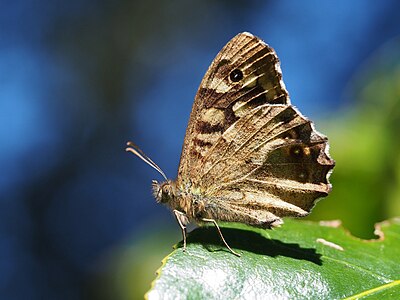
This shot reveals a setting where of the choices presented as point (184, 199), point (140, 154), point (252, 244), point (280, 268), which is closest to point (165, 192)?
point (184, 199)

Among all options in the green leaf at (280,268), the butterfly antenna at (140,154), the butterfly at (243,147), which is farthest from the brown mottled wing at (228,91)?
the green leaf at (280,268)

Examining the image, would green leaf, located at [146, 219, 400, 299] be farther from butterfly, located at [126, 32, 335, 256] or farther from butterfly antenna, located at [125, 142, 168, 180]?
butterfly antenna, located at [125, 142, 168, 180]

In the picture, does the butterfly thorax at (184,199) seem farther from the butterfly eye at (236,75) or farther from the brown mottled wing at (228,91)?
the butterfly eye at (236,75)

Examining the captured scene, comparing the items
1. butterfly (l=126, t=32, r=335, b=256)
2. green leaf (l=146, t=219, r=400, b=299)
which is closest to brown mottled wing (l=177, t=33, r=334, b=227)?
butterfly (l=126, t=32, r=335, b=256)

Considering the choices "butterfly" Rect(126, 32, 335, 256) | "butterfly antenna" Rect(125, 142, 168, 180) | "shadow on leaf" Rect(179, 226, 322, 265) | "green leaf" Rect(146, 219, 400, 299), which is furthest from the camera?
"butterfly antenna" Rect(125, 142, 168, 180)

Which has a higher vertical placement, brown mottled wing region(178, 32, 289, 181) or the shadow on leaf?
brown mottled wing region(178, 32, 289, 181)

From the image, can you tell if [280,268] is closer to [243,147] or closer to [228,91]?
[243,147]
